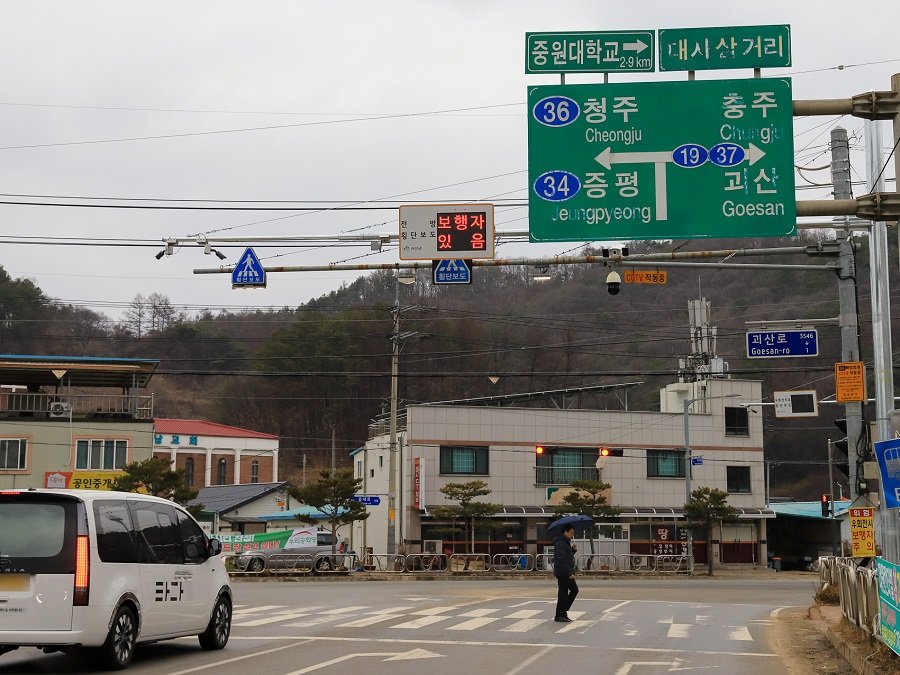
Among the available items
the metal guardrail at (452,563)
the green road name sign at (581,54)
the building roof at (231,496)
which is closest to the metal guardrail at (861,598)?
the green road name sign at (581,54)

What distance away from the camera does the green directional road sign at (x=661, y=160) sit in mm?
14758

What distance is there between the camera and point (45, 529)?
11.4 meters

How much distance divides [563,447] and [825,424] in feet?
149

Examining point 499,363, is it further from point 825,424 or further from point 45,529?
point 45,529

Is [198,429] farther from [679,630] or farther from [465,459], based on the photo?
[679,630]

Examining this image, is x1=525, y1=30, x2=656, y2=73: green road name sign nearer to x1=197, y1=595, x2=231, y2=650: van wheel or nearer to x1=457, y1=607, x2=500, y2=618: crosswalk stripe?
x1=197, y1=595, x2=231, y2=650: van wheel

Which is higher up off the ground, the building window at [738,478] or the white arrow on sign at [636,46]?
the white arrow on sign at [636,46]

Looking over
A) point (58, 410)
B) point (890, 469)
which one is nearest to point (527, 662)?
point (890, 469)

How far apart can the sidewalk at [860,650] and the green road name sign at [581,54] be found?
25.8 feet

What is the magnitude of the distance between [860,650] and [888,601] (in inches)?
73.8

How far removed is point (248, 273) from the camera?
842 inches

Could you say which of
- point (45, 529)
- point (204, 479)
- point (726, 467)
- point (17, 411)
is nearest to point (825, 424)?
point (726, 467)

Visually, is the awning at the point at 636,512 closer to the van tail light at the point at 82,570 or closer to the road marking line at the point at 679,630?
the road marking line at the point at 679,630

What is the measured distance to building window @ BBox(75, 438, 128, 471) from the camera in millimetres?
52656
